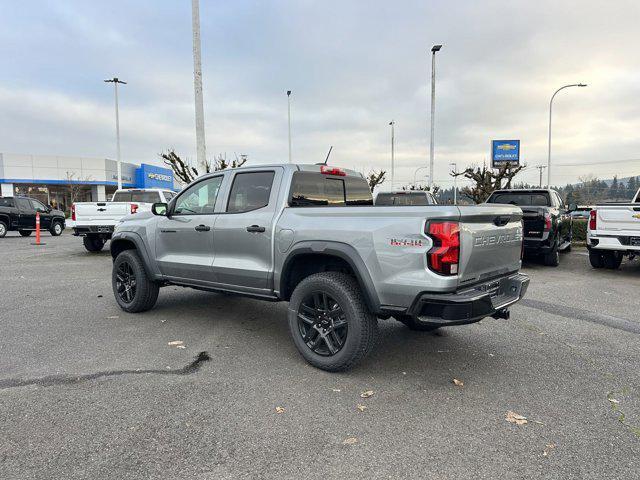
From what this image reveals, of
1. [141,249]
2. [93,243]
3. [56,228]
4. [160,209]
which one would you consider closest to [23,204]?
[56,228]

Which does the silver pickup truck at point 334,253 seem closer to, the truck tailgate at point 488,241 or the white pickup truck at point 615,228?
the truck tailgate at point 488,241

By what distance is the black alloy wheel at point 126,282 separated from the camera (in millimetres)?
6008

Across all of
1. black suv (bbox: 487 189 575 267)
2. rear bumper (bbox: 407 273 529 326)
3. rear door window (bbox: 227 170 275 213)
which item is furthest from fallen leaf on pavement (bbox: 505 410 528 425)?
black suv (bbox: 487 189 575 267)

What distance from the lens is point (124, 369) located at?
398cm

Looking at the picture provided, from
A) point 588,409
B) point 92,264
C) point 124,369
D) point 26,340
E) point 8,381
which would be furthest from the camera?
point 92,264

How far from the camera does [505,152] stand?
95.6 feet

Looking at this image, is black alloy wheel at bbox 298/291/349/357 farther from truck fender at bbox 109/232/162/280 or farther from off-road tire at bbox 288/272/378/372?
truck fender at bbox 109/232/162/280

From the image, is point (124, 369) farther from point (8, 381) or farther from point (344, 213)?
point (344, 213)

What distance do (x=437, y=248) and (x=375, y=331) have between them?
36.8 inches

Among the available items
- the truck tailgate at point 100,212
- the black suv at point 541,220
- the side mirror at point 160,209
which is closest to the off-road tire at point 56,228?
the truck tailgate at point 100,212

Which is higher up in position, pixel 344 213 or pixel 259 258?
pixel 344 213

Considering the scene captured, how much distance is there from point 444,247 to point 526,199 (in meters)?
8.69

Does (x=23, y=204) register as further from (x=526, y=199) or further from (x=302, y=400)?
(x=302, y=400)

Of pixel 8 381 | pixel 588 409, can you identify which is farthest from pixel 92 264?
pixel 588 409
